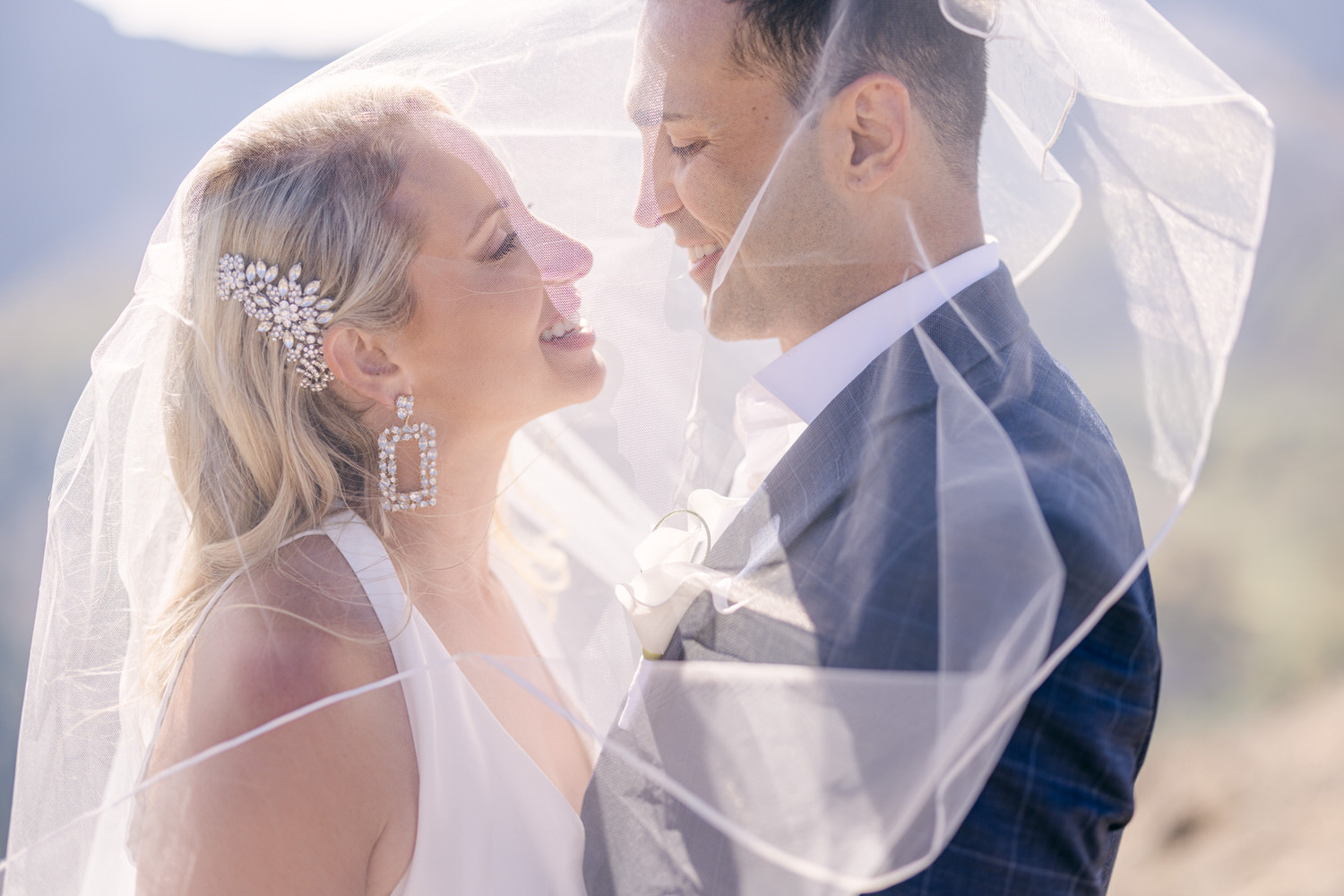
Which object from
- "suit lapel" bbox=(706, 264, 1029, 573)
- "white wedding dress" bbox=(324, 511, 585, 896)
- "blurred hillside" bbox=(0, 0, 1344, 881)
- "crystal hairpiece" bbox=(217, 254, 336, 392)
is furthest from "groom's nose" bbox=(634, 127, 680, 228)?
"blurred hillside" bbox=(0, 0, 1344, 881)

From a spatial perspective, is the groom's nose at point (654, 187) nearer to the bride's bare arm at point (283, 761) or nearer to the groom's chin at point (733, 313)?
the groom's chin at point (733, 313)

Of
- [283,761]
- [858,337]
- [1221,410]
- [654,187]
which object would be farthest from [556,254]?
[1221,410]

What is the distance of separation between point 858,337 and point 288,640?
1.05 meters

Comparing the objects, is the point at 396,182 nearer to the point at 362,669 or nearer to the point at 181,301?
the point at 181,301

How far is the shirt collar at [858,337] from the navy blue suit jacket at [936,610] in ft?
0.15

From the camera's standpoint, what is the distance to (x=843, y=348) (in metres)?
1.42

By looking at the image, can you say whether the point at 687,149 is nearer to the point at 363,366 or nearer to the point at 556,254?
the point at 556,254

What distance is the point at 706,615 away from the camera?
1.21 metres

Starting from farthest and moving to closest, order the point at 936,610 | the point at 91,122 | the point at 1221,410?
the point at 1221,410 → the point at 91,122 → the point at 936,610

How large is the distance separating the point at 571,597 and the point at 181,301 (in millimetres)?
886

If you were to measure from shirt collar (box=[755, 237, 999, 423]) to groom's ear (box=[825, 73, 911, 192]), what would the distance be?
0.18 meters

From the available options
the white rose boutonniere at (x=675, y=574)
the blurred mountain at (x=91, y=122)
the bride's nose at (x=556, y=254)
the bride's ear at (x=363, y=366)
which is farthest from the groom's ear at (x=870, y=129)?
the blurred mountain at (x=91, y=122)

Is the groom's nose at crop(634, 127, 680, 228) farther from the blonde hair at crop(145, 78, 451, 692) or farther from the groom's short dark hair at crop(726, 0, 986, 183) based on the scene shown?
the blonde hair at crop(145, 78, 451, 692)

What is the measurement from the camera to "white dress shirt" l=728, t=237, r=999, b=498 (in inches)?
52.8
